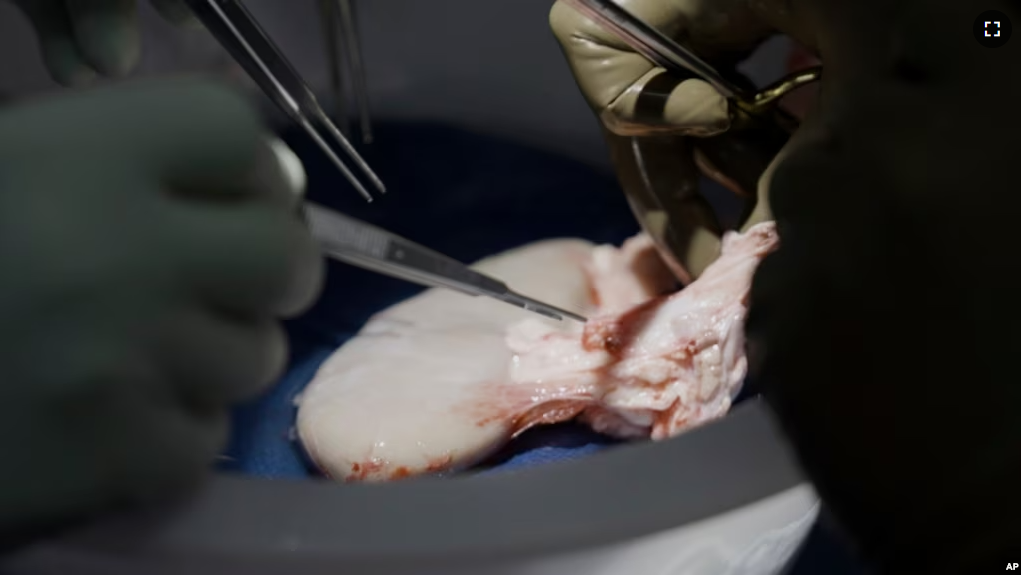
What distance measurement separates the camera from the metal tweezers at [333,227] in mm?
367

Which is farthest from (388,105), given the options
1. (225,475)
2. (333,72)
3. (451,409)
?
(225,475)

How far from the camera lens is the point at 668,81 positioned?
58 centimetres

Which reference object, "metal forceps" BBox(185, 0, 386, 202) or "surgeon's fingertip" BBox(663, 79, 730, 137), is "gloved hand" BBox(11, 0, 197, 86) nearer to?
"metal forceps" BBox(185, 0, 386, 202)

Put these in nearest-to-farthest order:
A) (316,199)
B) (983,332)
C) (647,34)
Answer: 1. (983,332)
2. (647,34)
3. (316,199)

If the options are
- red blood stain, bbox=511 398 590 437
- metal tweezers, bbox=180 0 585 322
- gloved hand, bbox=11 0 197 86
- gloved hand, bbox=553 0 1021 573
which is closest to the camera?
gloved hand, bbox=553 0 1021 573

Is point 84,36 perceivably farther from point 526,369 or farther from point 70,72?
point 526,369

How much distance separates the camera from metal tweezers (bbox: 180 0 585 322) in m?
0.37

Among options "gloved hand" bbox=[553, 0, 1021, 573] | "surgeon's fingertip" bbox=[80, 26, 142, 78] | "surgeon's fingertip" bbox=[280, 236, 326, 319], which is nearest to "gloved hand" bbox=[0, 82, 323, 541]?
"surgeon's fingertip" bbox=[280, 236, 326, 319]

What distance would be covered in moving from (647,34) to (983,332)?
33 centimetres

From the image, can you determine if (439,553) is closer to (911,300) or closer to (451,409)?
(911,300)

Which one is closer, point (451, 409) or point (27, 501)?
point (27, 501)

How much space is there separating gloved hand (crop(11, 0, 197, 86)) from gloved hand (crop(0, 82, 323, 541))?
271 mm

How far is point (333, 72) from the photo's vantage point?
87 cm

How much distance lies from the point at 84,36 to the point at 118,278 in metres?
0.32
